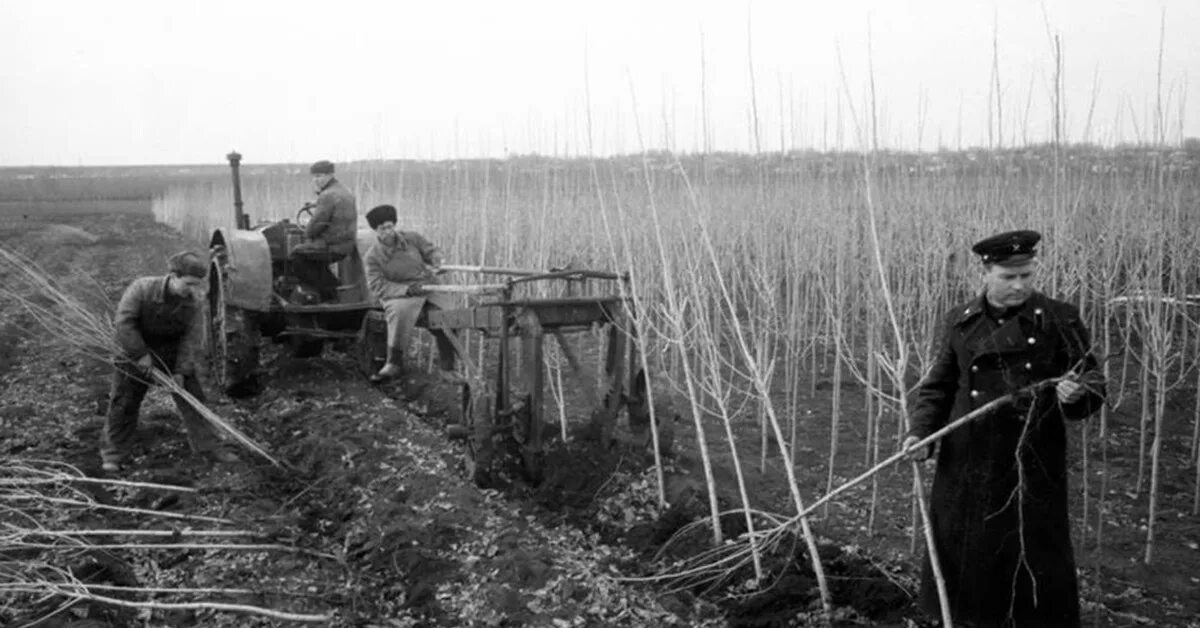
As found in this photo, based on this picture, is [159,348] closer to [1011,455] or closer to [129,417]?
[129,417]

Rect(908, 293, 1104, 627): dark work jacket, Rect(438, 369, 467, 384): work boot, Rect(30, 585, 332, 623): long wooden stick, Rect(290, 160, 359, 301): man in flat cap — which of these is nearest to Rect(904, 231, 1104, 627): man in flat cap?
Rect(908, 293, 1104, 627): dark work jacket

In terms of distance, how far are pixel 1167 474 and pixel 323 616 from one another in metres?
5.23

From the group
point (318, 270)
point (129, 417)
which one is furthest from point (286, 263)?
point (129, 417)

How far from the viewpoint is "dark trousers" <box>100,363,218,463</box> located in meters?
6.41

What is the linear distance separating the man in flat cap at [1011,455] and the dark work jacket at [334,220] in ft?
20.2

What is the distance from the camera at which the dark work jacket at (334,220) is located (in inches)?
333

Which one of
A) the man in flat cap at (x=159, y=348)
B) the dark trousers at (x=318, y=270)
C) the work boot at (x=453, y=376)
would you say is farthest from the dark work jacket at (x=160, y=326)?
the dark trousers at (x=318, y=270)

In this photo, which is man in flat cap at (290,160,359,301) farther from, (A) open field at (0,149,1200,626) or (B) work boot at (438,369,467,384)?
(B) work boot at (438,369,467,384)

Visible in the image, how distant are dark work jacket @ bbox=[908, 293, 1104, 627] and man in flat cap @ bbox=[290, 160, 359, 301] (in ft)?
20.1

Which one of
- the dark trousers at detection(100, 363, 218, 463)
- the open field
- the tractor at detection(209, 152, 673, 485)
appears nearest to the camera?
the open field

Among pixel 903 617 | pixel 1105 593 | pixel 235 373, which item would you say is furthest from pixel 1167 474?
pixel 235 373

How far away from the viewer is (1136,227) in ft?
26.5

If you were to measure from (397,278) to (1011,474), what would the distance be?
5.33m

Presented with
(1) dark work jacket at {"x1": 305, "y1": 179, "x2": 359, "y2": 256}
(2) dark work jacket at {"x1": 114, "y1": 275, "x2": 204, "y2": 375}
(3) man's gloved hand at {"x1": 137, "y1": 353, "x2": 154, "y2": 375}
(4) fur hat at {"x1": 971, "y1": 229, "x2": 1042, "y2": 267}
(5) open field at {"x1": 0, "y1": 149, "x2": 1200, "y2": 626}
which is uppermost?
(1) dark work jacket at {"x1": 305, "y1": 179, "x2": 359, "y2": 256}
